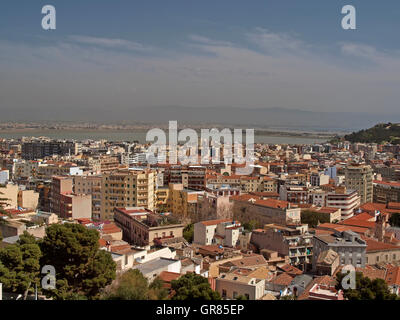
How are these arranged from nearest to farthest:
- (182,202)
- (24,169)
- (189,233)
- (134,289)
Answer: (134,289), (189,233), (182,202), (24,169)

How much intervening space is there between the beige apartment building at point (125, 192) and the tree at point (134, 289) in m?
7.21

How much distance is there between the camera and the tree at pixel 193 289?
4547 mm

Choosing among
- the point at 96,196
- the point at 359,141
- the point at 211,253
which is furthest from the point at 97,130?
the point at 211,253

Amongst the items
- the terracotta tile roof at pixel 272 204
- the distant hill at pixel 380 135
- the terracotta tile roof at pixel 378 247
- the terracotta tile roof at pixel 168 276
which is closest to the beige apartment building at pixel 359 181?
the terracotta tile roof at pixel 272 204

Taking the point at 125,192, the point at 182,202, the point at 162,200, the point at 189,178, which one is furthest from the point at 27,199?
the point at 189,178

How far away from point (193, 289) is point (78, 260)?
135cm

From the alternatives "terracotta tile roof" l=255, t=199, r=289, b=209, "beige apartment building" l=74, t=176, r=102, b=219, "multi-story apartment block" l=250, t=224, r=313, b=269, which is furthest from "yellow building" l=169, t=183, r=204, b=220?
"multi-story apartment block" l=250, t=224, r=313, b=269

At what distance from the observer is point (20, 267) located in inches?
198

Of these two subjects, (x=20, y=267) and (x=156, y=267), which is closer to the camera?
(x=20, y=267)

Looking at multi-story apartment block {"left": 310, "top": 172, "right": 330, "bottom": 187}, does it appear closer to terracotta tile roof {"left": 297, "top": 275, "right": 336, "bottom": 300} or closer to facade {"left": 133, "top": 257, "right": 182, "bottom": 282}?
terracotta tile roof {"left": 297, "top": 275, "right": 336, "bottom": 300}

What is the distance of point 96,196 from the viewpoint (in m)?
13.3

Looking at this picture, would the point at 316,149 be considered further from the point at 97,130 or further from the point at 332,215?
the point at 97,130

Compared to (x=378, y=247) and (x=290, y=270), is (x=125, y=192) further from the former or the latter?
(x=378, y=247)
